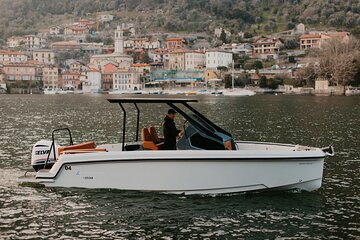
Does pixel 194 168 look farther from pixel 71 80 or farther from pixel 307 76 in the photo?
pixel 71 80

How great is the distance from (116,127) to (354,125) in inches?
642

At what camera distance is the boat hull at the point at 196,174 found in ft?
46.8

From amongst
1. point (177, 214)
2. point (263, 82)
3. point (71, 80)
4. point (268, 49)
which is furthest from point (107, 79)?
point (177, 214)

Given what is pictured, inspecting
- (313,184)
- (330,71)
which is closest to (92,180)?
(313,184)

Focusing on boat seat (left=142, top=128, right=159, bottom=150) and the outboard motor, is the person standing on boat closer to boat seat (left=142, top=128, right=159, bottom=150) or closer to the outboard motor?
boat seat (left=142, top=128, right=159, bottom=150)

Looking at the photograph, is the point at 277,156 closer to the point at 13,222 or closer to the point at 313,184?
the point at 313,184

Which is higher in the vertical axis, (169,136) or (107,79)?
(107,79)

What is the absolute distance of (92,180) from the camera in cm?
1477

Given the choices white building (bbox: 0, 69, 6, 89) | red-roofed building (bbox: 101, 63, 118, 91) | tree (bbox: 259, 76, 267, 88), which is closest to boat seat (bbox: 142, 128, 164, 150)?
tree (bbox: 259, 76, 267, 88)

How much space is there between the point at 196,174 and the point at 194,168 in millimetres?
199

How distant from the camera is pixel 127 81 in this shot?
190875 millimetres

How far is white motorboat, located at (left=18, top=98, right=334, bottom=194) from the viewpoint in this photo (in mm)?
14172

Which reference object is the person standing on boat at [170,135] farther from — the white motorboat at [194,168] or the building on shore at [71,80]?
the building on shore at [71,80]

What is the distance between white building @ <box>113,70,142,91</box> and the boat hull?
173933 mm
